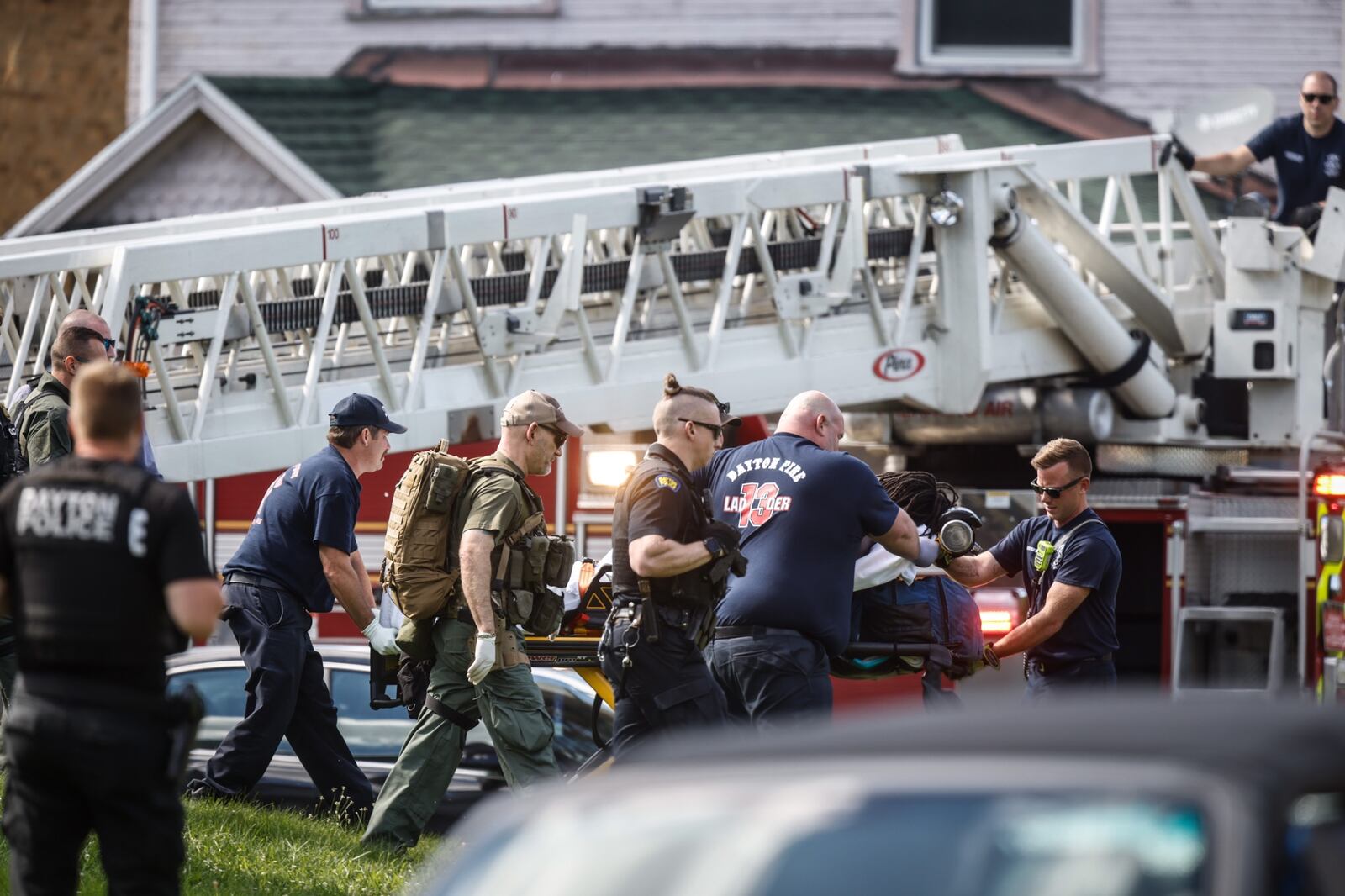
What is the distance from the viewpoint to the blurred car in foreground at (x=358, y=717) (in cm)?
805

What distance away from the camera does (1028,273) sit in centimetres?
970

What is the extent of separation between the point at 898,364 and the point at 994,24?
8.81 metres

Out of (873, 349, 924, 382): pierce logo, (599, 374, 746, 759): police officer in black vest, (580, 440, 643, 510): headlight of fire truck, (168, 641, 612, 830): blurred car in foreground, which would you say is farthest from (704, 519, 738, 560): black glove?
(580, 440, 643, 510): headlight of fire truck

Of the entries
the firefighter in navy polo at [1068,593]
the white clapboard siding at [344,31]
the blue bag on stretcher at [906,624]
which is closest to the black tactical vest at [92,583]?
the blue bag on stretcher at [906,624]

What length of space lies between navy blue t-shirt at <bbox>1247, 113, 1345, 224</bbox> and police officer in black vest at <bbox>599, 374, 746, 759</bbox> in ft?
19.7

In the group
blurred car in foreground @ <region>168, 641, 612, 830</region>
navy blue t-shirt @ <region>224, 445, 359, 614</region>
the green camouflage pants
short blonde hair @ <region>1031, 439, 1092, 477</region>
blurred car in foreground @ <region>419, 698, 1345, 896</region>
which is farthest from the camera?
blurred car in foreground @ <region>168, 641, 612, 830</region>

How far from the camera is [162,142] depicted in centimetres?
1691

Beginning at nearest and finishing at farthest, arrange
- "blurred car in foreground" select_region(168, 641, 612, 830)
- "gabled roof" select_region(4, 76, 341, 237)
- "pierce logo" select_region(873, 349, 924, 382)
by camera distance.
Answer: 1. "blurred car in foreground" select_region(168, 641, 612, 830)
2. "pierce logo" select_region(873, 349, 924, 382)
3. "gabled roof" select_region(4, 76, 341, 237)

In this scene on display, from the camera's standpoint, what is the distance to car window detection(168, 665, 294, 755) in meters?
8.23

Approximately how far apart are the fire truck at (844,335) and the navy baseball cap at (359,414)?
1075 mm

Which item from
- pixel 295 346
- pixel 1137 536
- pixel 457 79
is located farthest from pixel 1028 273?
pixel 457 79

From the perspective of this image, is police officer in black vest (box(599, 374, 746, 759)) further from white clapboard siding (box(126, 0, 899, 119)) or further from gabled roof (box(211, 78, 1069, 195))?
white clapboard siding (box(126, 0, 899, 119))

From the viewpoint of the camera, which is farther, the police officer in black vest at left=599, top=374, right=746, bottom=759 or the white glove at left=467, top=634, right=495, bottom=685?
the white glove at left=467, top=634, right=495, bottom=685

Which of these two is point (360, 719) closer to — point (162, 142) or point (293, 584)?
point (293, 584)
